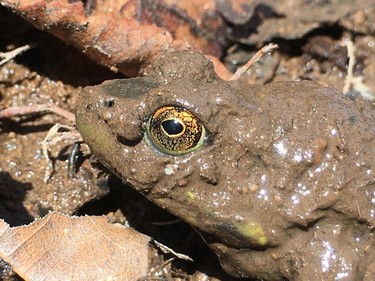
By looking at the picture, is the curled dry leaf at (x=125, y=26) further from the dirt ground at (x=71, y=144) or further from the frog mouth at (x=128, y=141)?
the frog mouth at (x=128, y=141)

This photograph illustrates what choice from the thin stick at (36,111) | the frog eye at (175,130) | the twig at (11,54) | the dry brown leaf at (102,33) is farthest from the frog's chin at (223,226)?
the twig at (11,54)

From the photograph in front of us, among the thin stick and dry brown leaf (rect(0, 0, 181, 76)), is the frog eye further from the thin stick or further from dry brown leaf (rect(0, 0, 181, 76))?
dry brown leaf (rect(0, 0, 181, 76))

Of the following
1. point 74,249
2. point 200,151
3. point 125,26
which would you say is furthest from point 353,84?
point 74,249

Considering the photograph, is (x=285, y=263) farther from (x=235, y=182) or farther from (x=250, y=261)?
(x=235, y=182)

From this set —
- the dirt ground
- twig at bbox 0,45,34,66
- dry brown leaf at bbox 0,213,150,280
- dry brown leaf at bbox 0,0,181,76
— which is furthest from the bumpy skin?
twig at bbox 0,45,34,66

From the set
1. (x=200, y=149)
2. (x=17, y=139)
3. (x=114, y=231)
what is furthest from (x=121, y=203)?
(x=200, y=149)
